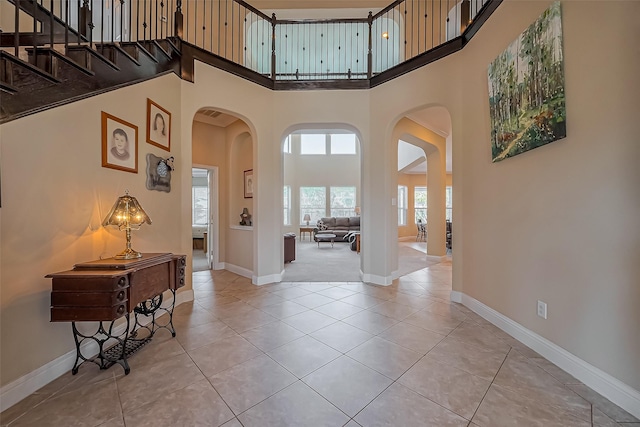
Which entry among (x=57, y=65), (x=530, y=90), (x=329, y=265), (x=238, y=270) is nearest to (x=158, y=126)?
(x=57, y=65)

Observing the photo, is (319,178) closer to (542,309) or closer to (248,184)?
(248,184)

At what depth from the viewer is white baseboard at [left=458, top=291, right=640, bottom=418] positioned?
1584 millimetres

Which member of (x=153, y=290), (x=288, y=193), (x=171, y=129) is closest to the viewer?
(x=153, y=290)

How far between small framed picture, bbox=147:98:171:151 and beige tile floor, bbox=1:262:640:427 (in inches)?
77.0

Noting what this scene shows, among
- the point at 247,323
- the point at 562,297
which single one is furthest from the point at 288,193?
the point at 562,297

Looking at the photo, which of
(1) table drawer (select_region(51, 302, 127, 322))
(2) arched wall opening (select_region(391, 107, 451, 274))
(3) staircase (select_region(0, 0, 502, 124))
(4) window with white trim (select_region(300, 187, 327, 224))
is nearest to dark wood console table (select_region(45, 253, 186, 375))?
(1) table drawer (select_region(51, 302, 127, 322))

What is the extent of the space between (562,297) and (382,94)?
336cm

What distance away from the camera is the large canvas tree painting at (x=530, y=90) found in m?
1.94

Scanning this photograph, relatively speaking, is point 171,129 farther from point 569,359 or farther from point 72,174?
point 569,359

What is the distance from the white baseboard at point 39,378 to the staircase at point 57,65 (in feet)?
5.20

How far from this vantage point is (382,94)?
13.7ft

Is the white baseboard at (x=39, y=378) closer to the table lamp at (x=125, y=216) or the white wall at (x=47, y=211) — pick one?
the white wall at (x=47, y=211)

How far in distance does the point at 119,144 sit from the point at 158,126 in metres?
0.62

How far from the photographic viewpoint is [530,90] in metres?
2.16
